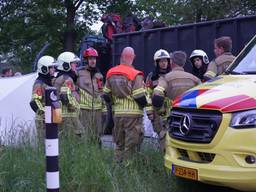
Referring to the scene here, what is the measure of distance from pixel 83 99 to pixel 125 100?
54.8 inches

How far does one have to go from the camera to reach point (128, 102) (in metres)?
8.36

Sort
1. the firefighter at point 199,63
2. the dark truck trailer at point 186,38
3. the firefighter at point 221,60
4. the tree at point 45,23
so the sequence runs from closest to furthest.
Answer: the firefighter at point 221,60 < the firefighter at point 199,63 < the dark truck trailer at point 186,38 < the tree at point 45,23

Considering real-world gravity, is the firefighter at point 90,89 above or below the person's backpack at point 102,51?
below

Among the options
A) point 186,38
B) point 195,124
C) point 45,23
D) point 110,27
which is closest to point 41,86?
point 186,38

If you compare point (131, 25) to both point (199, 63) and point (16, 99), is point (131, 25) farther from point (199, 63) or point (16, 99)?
point (199, 63)

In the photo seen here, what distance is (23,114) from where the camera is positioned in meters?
11.8

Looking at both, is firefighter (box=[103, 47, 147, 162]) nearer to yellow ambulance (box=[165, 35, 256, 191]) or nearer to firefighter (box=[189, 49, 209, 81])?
firefighter (box=[189, 49, 209, 81])

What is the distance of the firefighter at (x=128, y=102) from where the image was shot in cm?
824

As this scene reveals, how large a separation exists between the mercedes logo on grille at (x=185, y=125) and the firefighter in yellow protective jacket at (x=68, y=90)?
3051 mm

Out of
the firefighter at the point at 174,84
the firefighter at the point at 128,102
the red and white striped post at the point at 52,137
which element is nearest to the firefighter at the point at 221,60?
the firefighter at the point at 174,84

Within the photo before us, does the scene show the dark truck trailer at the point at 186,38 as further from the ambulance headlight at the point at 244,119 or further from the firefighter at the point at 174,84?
the ambulance headlight at the point at 244,119

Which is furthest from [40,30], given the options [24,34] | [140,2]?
[140,2]

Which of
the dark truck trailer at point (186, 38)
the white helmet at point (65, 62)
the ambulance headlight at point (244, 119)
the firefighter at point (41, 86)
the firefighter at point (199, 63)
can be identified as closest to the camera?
the ambulance headlight at point (244, 119)

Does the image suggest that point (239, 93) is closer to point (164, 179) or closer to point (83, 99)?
point (164, 179)
